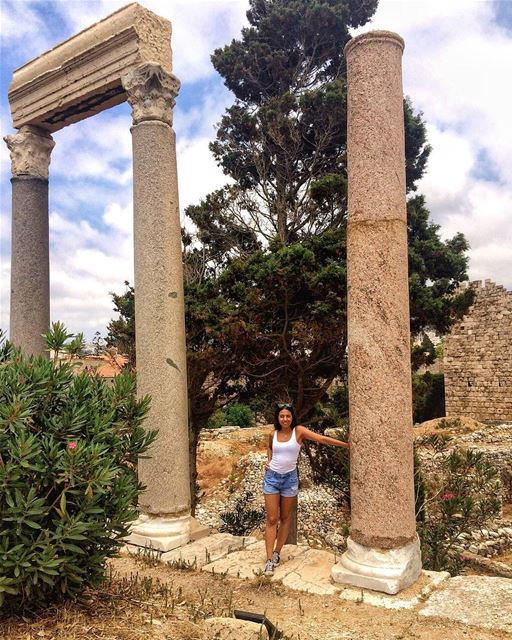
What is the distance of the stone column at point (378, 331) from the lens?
15.4 ft

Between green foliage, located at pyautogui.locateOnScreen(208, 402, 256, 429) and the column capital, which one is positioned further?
green foliage, located at pyautogui.locateOnScreen(208, 402, 256, 429)

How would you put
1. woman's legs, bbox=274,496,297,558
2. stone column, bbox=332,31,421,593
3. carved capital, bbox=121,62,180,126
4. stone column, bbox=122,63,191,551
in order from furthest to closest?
carved capital, bbox=121,62,180,126, stone column, bbox=122,63,191,551, woman's legs, bbox=274,496,297,558, stone column, bbox=332,31,421,593

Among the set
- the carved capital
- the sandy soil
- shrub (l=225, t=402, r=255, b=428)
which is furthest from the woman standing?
shrub (l=225, t=402, r=255, b=428)

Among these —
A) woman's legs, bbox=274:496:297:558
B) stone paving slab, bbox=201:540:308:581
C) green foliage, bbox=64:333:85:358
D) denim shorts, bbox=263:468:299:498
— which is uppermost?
green foliage, bbox=64:333:85:358

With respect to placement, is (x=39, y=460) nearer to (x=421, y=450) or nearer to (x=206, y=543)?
(x=206, y=543)

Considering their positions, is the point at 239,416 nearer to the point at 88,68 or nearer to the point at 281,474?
the point at 88,68

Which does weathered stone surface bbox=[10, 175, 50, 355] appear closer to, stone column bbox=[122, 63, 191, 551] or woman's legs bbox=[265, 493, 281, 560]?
stone column bbox=[122, 63, 191, 551]

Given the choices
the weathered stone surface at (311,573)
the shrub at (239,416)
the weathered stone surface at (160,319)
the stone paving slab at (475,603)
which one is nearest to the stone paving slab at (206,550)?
the weathered stone surface at (160,319)

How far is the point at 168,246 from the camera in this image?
6383 mm

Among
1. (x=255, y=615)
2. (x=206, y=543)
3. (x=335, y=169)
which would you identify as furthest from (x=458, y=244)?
(x=255, y=615)

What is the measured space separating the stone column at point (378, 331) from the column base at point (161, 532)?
1.91 m

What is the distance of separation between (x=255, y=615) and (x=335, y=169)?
33.7ft

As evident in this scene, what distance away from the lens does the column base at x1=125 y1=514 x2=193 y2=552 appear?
601 centimetres

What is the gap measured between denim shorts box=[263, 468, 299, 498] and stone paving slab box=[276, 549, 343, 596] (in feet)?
2.13
